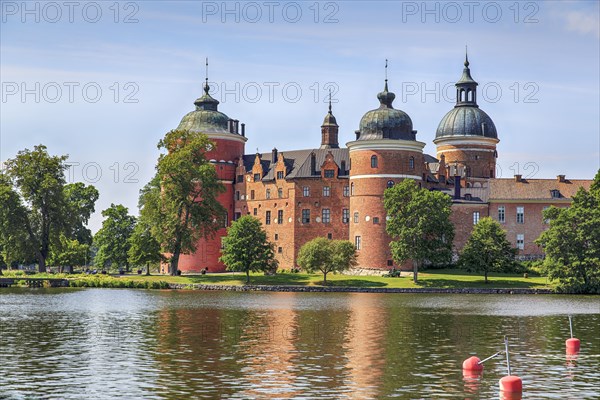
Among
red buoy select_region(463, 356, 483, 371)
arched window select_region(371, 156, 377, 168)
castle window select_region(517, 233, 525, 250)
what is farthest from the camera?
castle window select_region(517, 233, 525, 250)

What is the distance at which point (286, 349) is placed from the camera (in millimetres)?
40812

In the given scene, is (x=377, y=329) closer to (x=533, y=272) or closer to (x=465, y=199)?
(x=533, y=272)

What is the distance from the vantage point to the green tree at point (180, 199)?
10038 centimetres

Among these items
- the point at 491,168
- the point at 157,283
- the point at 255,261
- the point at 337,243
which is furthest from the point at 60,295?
the point at 491,168

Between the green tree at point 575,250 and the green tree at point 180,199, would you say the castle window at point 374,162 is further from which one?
the green tree at point 575,250

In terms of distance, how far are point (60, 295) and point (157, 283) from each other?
16.2 meters

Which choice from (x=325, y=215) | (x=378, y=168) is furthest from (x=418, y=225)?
(x=325, y=215)

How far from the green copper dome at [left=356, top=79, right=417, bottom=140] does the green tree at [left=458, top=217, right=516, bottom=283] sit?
48.8 feet

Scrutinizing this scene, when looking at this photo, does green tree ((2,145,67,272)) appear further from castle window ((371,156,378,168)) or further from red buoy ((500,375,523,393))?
red buoy ((500,375,523,393))

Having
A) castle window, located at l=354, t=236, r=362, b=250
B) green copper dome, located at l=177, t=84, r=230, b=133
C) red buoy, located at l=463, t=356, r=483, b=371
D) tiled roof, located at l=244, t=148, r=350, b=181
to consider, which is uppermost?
green copper dome, located at l=177, t=84, r=230, b=133

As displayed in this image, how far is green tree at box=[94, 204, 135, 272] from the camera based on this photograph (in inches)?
4766

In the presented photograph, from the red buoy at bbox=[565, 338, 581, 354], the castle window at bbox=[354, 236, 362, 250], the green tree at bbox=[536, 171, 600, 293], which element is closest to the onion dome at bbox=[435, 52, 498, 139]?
the castle window at bbox=[354, 236, 362, 250]

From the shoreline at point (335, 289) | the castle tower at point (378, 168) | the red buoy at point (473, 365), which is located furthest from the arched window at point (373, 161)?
the red buoy at point (473, 365)

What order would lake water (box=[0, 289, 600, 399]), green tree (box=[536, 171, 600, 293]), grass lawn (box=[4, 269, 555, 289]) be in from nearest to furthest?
lake water (box=[0, 289, 600, 399]), green tree (box=[536, 171, 600, 293]), grass lawn (box=[4, 269, 555, 289])
